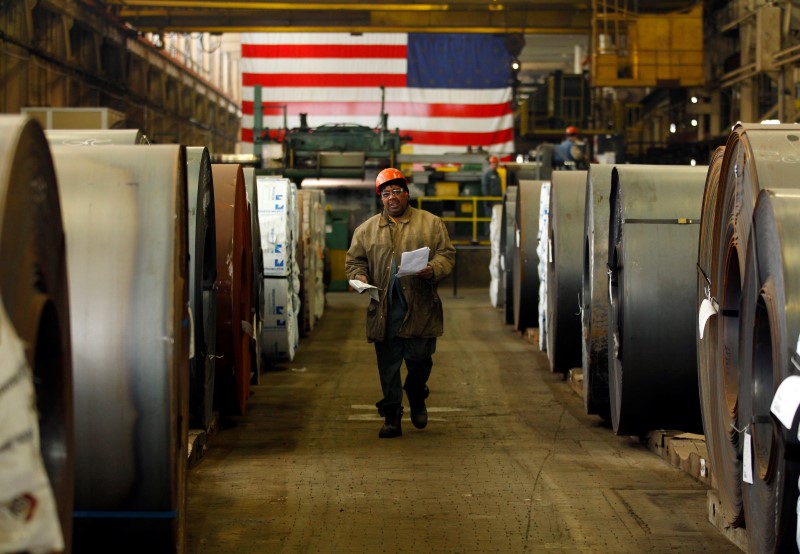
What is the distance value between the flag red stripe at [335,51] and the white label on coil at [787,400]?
2061 centimetres

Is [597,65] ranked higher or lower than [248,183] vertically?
higher

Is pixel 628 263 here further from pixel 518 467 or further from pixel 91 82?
pixel 91 82

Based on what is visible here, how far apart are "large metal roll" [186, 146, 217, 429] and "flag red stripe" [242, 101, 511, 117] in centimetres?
1749

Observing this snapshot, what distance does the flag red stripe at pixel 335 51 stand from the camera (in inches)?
901

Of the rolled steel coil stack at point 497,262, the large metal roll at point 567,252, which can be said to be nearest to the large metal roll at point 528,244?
the large metal roll at point 567,252

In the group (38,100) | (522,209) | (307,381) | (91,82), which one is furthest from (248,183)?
(91,82)

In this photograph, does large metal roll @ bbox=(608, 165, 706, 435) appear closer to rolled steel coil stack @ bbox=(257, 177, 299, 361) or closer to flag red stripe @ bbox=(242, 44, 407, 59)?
rolled steel coil stack @ bbox=(257, 177, 299, 361)

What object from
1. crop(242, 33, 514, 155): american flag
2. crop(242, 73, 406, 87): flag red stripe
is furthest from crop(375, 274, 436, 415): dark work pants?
crop(242, 73, 406, 87): flag red stripe

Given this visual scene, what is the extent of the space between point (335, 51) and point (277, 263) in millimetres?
15111

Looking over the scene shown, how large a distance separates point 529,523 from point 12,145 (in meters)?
3.20

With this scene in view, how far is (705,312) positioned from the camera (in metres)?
4.26

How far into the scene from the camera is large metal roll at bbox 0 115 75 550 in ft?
6.99

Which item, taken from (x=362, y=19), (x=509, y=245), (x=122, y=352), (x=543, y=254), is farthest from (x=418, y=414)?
(x=362, y=19)

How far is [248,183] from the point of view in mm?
7469
